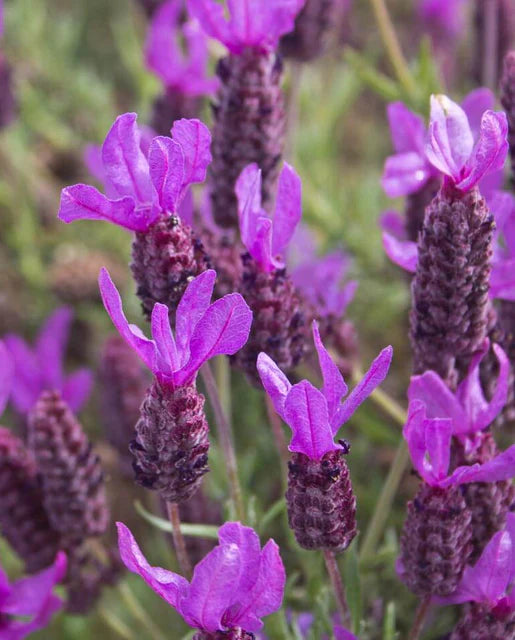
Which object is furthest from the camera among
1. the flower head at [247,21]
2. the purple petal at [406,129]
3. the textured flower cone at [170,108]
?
the textured flower cone at [170,108]

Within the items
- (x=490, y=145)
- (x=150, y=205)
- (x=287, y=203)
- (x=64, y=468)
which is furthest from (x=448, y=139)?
(x=64, y=468)

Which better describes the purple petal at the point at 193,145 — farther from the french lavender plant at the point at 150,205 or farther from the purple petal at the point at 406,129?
the purple petal at the point at 406,129

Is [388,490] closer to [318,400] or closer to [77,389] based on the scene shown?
[318,400]

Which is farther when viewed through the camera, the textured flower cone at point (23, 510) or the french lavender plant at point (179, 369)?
the textured flower cone at point (23, 510)

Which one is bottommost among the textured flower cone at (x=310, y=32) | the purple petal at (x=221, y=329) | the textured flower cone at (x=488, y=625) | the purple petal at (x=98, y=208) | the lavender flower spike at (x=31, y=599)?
the lavender flower spike at (x=31, y=599)

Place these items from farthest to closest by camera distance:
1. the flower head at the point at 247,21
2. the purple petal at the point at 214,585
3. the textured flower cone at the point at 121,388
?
the textured flower cone at the point at 121,388
the flower head at the point at 247,21
the purple petal at the point at 214,585

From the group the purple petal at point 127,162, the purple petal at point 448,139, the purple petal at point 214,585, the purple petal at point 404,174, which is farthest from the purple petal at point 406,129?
the purple petal at point 214,585

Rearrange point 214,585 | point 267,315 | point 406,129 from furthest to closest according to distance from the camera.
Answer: point 406,129
point 267,315
point 214,585

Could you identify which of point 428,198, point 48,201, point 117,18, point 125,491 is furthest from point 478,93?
point 117,18
